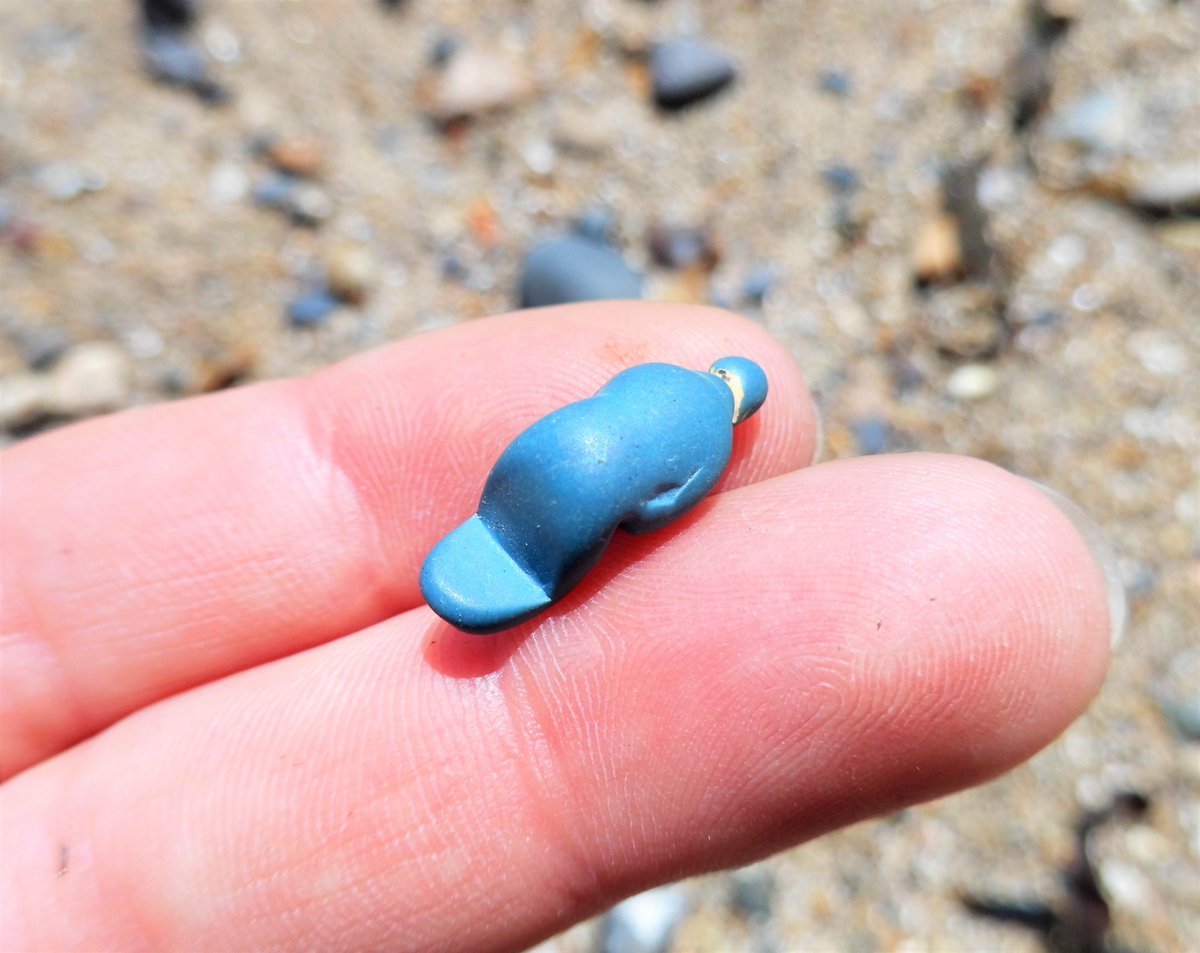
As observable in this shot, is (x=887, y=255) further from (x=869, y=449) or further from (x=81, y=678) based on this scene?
(x=81, y=678)

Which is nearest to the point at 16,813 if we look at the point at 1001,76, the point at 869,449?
the point at 869,449

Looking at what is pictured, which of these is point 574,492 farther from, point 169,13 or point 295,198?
point 169,13

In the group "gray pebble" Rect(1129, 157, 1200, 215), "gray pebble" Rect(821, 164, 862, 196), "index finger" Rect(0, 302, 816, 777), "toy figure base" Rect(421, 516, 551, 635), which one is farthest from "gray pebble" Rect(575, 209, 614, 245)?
"toy figure base" Rect(421, 516, 551, 635)

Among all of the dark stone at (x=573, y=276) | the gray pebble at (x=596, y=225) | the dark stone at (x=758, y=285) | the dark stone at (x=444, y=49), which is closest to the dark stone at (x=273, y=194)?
the dark stone at (x=444, y=49)

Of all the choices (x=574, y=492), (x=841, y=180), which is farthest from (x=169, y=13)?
(x=574, y=492)

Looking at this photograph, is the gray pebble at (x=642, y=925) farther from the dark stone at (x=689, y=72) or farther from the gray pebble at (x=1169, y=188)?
the dark stone at (x=689, y=72)
